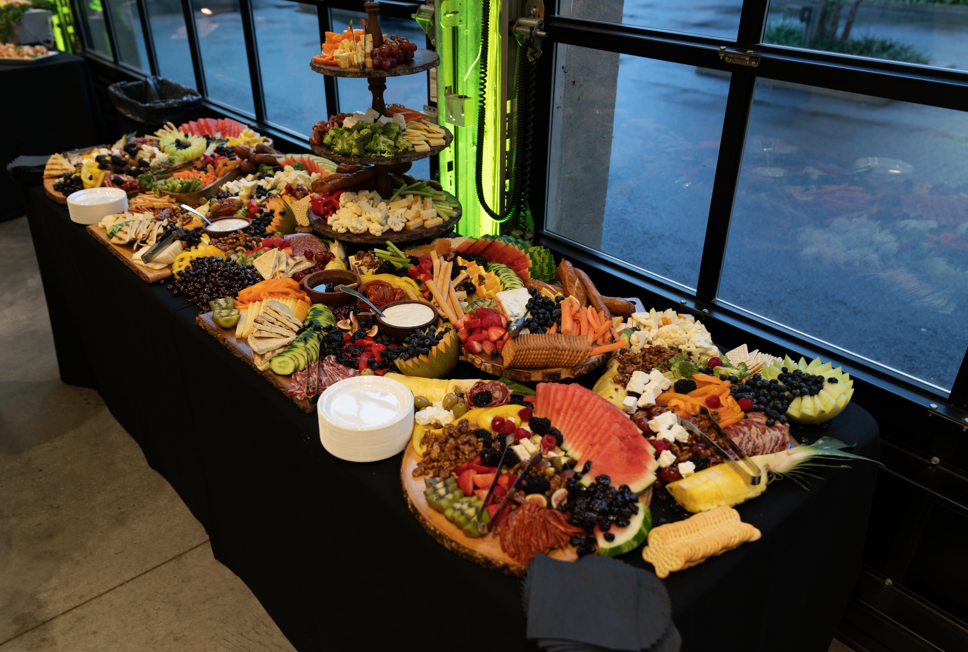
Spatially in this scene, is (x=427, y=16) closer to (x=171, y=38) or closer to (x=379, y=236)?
(x=379, y=236)

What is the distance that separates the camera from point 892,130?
2496mm

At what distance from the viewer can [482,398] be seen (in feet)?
6.02

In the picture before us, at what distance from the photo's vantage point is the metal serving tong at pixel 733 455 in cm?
162

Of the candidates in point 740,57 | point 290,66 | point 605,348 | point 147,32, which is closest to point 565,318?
point 605,348

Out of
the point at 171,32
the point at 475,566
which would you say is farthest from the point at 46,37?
the point at 475,566

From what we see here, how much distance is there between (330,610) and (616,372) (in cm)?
109

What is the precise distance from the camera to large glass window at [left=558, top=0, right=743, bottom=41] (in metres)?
2.46

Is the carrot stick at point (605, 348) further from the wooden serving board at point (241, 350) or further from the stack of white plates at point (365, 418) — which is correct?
the wooden serving board at point (241, 350)

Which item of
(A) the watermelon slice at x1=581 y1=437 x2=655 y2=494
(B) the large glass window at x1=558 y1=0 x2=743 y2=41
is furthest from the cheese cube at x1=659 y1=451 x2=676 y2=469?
(B) the large glass window at x1=558 y1=0 x2=743 y2=41

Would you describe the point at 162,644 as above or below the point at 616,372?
below

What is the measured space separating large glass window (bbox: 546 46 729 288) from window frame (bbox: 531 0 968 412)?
12cm

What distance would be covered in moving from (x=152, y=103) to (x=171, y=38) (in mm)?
5797

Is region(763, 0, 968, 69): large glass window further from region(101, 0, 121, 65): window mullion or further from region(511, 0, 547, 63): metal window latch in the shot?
region(101, 0, 121, 65): window mullion

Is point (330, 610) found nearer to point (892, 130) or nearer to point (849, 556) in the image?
point (849, 556)
